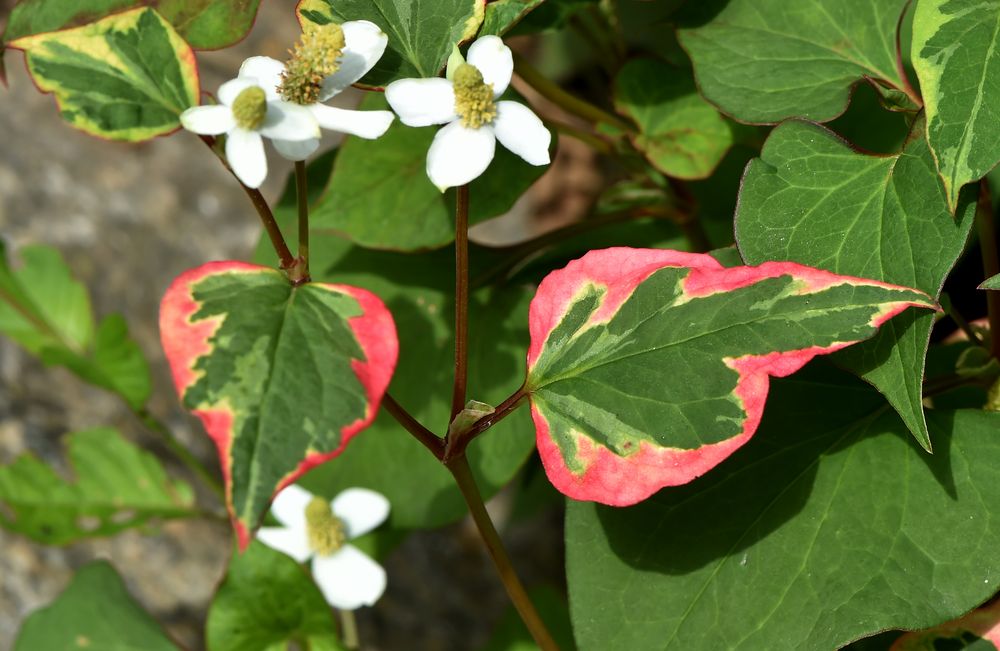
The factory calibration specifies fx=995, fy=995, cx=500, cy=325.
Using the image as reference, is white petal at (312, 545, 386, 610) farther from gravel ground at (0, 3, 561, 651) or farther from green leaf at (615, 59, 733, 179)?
green leaf at (615, 59, 733, 179)

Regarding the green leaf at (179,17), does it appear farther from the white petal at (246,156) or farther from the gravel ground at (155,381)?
the gravel ground at (155,381)

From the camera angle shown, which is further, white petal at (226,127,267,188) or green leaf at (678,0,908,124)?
green leaf at (678,0,908,124)

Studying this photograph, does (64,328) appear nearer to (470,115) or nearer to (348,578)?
(348,578)

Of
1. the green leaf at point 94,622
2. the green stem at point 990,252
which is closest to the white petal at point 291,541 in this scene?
the green leaf at point 94,622

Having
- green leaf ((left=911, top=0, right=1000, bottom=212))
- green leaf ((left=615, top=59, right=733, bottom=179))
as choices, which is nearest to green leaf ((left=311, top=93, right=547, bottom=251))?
green leaf ((left=615, top=59, right=733, bottom=179))

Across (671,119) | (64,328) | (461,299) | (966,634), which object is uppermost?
(461,299)

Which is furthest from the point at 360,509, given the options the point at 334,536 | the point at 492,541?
the point at 492,541

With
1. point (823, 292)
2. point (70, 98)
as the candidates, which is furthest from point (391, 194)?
point (823, 292)
